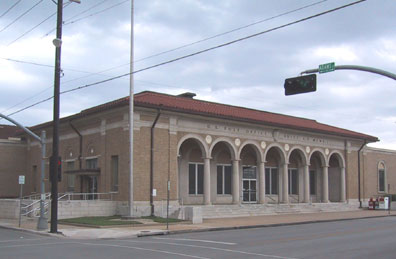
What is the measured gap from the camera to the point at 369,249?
52.1 ft

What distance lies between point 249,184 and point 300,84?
27.0 meters

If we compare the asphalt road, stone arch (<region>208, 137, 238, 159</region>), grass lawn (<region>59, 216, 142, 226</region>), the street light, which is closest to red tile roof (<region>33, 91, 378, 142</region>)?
stone arch (<region>208, 137, 238, 159</region>)

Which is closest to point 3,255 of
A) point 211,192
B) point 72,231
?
point 72,231

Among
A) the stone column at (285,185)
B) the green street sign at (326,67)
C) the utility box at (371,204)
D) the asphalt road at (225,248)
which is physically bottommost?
the utility box at (371,204)

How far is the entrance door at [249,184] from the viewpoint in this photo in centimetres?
4119

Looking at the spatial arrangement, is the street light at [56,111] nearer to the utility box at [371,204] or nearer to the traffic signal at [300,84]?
the traffic signal at [300,84]

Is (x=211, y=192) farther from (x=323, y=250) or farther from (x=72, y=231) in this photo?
(x=323, y=250)

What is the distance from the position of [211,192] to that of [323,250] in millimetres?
22897

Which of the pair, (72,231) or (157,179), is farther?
(157,179)

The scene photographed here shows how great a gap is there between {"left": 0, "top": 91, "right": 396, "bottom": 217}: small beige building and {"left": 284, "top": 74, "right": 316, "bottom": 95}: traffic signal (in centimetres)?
1658

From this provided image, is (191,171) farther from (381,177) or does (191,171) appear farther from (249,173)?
(381,177)

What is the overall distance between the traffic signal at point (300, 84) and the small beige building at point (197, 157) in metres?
16.6

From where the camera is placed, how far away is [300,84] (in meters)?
15.3

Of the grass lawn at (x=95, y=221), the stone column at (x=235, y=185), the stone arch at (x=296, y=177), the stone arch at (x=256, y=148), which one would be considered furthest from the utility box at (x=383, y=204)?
the grass lawn at (x=95, y=221)
